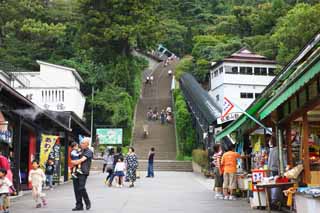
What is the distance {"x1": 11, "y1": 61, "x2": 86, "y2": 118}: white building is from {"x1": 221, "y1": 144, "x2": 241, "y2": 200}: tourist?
68.2 ft

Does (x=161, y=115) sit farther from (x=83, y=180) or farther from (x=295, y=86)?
(x=295, y=86)

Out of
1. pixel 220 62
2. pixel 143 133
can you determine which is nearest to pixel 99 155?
pixel 143 133

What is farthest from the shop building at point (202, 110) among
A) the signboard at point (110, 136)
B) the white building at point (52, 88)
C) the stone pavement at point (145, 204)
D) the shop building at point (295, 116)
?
the shop building at point (295, 116)

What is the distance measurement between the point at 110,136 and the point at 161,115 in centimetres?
965

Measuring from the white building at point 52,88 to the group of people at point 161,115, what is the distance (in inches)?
389

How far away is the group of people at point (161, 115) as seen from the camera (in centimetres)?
4812

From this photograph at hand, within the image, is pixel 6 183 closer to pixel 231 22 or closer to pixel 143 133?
pixel 143 133

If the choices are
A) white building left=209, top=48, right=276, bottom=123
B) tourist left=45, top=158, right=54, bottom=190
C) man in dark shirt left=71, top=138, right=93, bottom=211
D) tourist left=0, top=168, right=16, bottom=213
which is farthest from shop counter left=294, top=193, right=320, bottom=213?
white building left=209, top=48, right=276, bottom=123

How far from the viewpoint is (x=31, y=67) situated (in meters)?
46.0

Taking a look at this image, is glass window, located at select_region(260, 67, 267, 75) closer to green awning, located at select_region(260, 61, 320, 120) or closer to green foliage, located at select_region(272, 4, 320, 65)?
green foliage, located at select_region(272, 4, 320, 65)

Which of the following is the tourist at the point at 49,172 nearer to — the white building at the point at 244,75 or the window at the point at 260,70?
the white building at the point at 244,75

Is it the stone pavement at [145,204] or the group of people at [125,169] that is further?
the group of people at [125,169]

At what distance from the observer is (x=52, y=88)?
35.9 m

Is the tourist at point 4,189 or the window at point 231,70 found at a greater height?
the window at point 231,70
